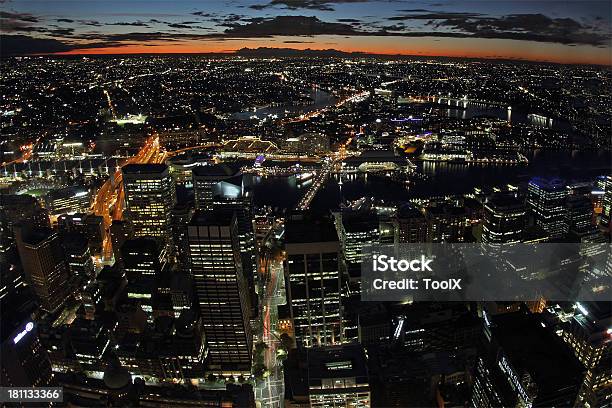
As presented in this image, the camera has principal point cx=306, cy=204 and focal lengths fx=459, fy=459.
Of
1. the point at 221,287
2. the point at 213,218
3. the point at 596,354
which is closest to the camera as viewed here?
the point at 596,354

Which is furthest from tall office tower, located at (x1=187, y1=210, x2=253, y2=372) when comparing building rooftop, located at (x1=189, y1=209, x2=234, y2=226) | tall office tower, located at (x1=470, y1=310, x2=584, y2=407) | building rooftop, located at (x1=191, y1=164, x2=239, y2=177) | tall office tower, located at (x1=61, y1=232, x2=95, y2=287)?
tall office tower, located at (x1=61, y1=232, x2=95, y2=287)

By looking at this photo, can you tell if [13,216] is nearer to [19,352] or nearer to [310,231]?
[19,352]

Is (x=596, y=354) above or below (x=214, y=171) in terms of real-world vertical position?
below

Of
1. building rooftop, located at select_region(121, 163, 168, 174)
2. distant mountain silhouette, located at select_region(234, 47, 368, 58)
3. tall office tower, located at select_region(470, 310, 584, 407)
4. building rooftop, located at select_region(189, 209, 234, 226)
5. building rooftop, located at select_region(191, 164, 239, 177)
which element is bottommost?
tall office tower, located at select_region(470, 310, 584, 407)

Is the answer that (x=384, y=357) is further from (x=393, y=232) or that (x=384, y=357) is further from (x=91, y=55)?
(x=91, y=55)

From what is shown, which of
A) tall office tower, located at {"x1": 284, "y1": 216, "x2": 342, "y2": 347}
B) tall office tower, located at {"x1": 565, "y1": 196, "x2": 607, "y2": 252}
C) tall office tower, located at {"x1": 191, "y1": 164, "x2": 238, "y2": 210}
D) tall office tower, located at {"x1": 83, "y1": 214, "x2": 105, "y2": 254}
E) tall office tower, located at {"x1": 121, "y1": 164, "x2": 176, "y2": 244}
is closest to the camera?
tall office tower, located at {"x1": 284, "y1": 216, "x2": 342, "y2": 347}

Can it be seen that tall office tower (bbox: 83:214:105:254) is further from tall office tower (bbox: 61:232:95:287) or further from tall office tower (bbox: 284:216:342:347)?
tall office tower (bbox: 284:216:342:347)

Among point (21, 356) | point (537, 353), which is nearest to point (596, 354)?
point (537, 353)
